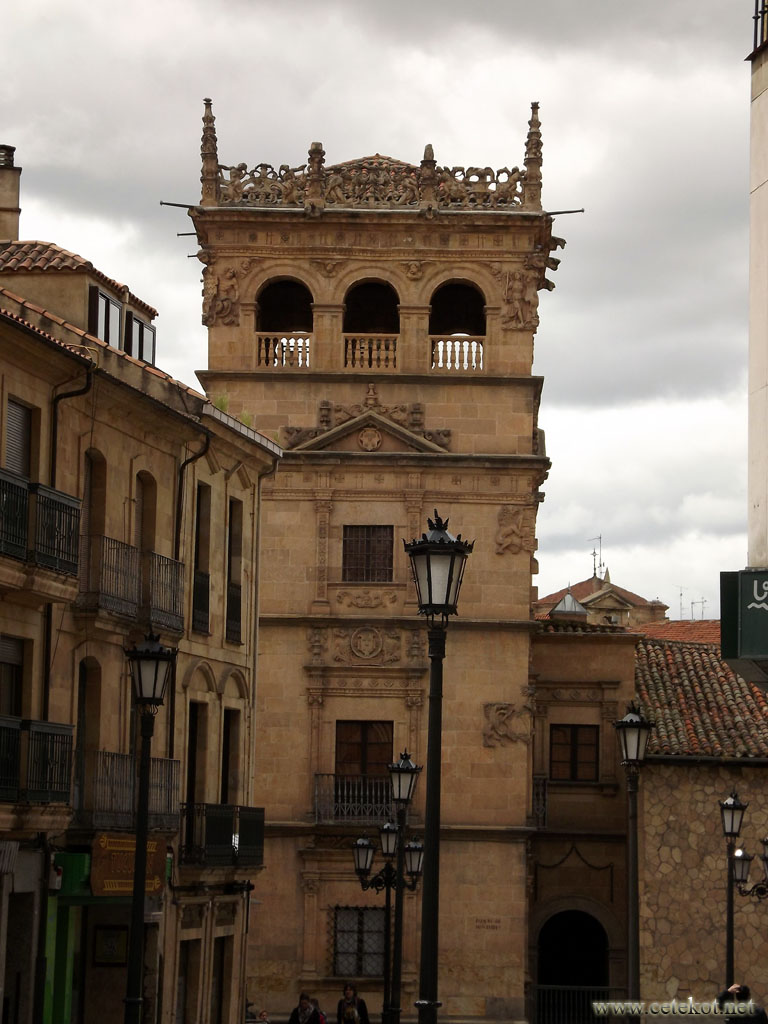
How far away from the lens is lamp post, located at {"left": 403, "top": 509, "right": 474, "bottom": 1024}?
1702 centimetres

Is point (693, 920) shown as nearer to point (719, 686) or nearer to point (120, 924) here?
point (719, 686)

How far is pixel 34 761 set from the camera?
24.3 meters

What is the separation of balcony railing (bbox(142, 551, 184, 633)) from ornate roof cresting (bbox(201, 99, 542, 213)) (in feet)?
52.2

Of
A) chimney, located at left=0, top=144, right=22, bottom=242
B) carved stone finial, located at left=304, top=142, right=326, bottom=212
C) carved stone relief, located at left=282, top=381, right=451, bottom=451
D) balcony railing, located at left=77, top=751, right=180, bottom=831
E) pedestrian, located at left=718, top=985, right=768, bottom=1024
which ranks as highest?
carved stone finial, located at left=304, top=142, right=326, bottom=212

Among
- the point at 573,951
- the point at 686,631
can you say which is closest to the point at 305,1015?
the point at 573,951

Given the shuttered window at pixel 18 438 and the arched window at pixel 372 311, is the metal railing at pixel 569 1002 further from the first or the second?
the shuttered window at pixel 18 438

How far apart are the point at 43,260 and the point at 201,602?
5.80 meters

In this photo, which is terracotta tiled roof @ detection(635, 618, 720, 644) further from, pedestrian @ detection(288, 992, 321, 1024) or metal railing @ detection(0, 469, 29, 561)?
metal railing @ detection(0, 469, 29, 561)

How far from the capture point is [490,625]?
4284 cm

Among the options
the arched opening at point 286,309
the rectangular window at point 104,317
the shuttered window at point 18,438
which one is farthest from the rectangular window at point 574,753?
the shuttered window at point 18,438

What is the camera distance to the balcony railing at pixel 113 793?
88.7ft

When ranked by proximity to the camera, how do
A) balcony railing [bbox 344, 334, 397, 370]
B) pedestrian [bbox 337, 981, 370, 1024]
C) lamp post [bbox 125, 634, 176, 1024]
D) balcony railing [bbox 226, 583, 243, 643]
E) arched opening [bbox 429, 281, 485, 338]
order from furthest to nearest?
arched opening [bbox 429, 281, 485, 338], balcony railing [bbox 344, 334, 397, 370], pedestrian [bbox 337, 981, 370, 1024], balcony railing [bbox 226, 583, 243, 643], lamp post [bbox 125, 634, 176, 1024]

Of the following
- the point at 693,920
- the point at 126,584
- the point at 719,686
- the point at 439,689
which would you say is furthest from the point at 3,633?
the point at 719,686

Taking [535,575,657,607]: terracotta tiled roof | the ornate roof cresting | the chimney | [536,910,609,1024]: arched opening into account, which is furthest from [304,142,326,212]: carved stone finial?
[535,575,657,607]: terracotta tiled roof
